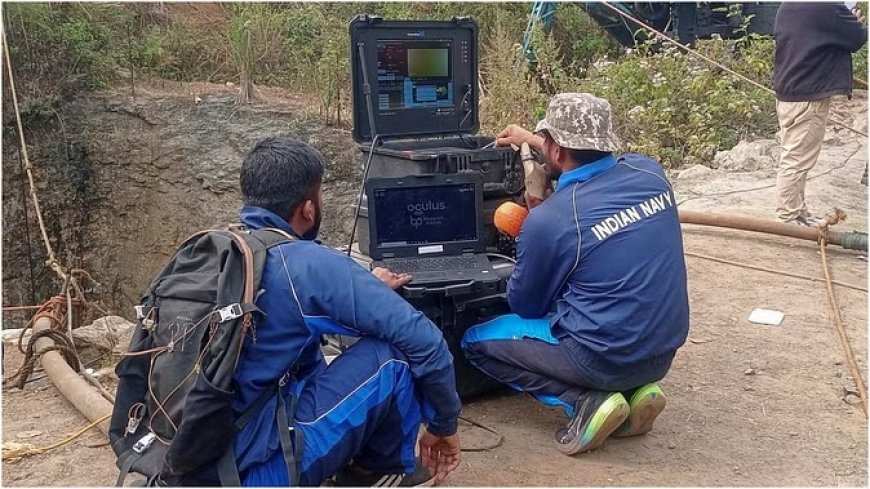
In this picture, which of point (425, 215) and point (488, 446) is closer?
point (488, 446)

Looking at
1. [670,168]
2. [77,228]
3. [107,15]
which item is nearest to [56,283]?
[77,228]

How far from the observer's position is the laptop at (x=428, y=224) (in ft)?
11.7

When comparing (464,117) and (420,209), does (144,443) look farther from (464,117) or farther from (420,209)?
(464,117)

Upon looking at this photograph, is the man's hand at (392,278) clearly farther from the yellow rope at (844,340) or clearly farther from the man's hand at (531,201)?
the yellow rope at (844,340)

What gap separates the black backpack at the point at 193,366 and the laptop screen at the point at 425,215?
106 centimetres

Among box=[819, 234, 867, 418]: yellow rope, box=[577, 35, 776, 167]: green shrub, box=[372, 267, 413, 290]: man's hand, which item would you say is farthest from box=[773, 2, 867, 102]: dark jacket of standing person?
box=[372, 267, 413, 290]: man's hand

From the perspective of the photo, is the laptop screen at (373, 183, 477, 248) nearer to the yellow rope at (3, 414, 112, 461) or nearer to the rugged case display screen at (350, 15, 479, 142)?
the rugged case display screen at (350, 15, 479, 142)

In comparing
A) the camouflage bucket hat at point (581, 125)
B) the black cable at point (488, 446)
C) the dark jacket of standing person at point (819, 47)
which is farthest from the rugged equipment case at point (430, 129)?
the dark jacket of standing person at point (819, 47)

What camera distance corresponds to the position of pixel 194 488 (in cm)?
244

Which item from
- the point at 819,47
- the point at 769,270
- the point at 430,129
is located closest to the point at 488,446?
the point at 430,129

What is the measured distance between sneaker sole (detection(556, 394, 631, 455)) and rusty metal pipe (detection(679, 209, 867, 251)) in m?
3.27

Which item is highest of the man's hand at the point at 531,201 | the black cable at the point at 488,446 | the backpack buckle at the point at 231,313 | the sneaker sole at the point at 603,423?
the backpack buckle at the point at 231,313

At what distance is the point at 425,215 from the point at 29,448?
196cm

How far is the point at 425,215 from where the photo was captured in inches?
144
